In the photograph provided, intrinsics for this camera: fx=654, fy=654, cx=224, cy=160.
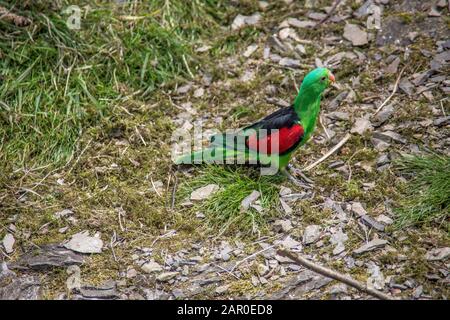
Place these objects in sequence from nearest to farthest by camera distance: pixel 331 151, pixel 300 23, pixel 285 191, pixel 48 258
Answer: pixel 48 258
pixel 285 191
pixel 331 151
pixel 300 23

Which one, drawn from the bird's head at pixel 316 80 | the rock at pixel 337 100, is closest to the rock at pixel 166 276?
the bird's head at pixel 316 80

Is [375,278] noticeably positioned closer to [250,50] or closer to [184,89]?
[184,89]

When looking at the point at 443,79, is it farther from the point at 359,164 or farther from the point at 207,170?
the point at 207,170

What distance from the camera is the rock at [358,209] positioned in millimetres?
4547

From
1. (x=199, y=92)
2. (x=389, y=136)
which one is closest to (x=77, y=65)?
(x=199, y=92)

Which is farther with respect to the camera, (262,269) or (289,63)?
(289,63)

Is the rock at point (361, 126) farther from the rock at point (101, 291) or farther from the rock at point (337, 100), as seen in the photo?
the rock at point (101, 291)

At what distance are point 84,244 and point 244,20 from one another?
9.32 ft

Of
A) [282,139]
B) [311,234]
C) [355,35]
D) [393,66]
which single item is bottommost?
[311,234]

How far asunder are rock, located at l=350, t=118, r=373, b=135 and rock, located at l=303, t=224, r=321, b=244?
1022mm

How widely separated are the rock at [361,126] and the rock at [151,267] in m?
1.91

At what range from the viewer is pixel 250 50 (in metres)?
6.06

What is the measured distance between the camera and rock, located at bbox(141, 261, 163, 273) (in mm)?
4344

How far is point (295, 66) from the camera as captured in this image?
5.82 m
